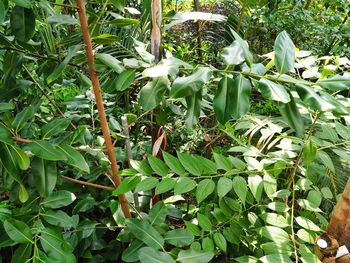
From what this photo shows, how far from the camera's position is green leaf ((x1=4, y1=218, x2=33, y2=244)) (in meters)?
0.60

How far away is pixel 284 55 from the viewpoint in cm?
53

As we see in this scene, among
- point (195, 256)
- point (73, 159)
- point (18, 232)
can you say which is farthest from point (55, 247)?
point (195, 256)

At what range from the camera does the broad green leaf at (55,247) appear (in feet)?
2.01

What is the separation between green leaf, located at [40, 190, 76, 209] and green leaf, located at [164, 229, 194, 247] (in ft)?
0.79

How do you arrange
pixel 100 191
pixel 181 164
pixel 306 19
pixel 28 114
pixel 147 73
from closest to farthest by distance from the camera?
pixel 147 73 < pixel 28 114 < pixel 181 164 < pixel 100 191 < pixel 306 19

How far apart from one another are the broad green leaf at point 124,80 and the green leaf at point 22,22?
6.6 inches

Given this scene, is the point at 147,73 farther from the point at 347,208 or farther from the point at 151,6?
the point at 347,208

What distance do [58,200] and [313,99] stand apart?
568mm

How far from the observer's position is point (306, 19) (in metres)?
2.01

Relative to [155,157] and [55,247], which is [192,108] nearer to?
[155,157]

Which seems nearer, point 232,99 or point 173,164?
point 232,99

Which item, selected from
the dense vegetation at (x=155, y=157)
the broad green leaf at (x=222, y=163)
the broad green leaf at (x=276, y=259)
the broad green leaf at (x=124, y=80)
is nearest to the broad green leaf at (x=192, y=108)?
the dense vegetation at (x=155, y=157)

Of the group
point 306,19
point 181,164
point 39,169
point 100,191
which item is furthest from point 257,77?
Answer: point 306,19

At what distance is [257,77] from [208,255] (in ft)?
1.31
